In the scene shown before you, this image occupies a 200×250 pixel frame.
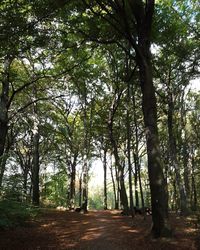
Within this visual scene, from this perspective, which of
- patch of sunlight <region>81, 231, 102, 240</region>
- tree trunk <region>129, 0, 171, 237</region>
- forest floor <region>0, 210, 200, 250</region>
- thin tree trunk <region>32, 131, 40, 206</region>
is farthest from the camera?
thin tree trunk <region>32, 131, 40, 206</region>

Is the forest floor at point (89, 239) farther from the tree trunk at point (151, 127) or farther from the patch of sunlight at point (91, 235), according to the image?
the tree trunk at point (151, 127)

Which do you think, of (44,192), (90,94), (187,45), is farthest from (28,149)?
(187,45)

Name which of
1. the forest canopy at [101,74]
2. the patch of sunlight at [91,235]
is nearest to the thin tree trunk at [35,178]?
the forest canopy at [101,74]

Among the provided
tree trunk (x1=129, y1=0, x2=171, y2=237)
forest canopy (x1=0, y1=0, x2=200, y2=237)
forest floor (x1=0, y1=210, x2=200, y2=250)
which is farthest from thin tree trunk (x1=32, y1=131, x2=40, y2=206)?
tree trunk (x1=129, y1=0, x2=171, y2=237)

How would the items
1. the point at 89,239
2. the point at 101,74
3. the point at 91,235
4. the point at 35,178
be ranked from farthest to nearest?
the point at 101,74 → the point at 35,178 → the point at 91,235 → the point at 89,239

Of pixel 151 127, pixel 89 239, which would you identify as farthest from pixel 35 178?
pixel 151 127

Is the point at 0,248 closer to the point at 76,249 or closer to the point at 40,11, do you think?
the point at 76,249

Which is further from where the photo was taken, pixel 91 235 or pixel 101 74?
pixel 101 74

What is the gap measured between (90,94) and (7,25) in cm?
1478

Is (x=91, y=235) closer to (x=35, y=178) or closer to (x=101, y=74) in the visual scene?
(x=35, y=178)

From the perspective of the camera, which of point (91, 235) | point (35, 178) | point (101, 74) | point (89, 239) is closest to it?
point (89, 239)

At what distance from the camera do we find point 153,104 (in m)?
9.86

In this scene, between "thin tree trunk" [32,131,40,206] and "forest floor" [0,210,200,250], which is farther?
"thin tree trunk" [32,131,40,206]

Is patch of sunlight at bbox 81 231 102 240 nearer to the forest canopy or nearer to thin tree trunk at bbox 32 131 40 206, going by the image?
the forest canopy
